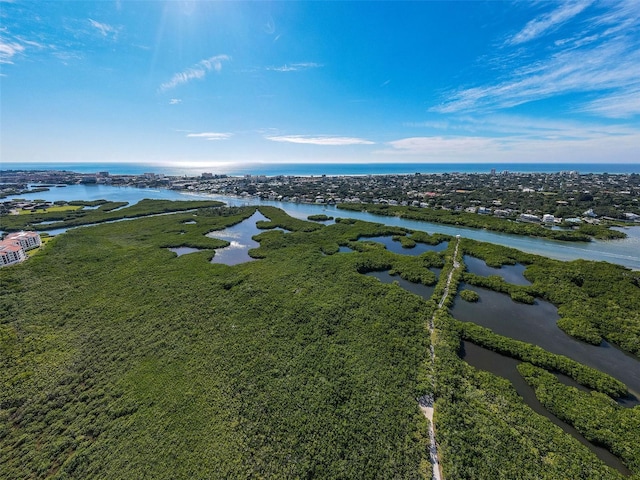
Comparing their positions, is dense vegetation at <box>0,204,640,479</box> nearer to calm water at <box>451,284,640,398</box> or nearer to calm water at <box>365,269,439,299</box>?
calm water at <box>365,269,439,299</box>

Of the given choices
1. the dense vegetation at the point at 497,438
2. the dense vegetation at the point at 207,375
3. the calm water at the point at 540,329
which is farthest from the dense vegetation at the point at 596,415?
the dense vegetation at the point at 207,375

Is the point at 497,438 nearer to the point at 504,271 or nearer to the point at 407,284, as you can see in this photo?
the point at 407,284

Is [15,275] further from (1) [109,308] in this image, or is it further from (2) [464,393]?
(2) [464,393]

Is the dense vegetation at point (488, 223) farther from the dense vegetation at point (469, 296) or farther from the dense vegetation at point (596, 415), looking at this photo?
the dense vegetation at point (596, 415)

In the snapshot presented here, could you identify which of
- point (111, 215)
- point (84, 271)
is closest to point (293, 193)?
point (111, 215)

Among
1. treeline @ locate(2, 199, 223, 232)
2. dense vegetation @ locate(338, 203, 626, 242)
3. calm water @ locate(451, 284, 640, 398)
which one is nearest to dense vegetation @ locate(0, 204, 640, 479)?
calm water @ locate(451, 284, 640, 398)

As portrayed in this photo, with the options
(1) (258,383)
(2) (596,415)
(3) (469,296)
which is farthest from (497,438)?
(3) (469,296)

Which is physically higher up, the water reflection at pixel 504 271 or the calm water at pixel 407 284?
the water reflection at pixel 504 271
